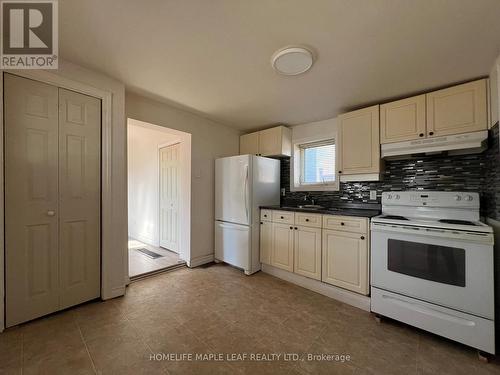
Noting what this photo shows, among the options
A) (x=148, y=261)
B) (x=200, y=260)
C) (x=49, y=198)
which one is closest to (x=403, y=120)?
(x=200, y=260)

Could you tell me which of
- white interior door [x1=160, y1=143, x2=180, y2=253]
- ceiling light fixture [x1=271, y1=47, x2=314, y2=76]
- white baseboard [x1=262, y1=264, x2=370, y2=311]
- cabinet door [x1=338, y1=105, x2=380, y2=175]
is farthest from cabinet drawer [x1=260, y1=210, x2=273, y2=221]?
ceiling light fixture [x1=271, y1=47, x2=314, y2=76]

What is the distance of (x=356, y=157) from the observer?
2539mm

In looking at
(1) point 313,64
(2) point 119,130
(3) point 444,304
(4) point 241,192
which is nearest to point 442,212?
(3) point 444,304

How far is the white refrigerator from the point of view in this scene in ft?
9.72

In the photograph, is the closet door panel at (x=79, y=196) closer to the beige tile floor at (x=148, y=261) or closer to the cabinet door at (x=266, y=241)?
the beige tile floor at (x=148, y=261)

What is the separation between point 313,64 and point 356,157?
1.24 meters

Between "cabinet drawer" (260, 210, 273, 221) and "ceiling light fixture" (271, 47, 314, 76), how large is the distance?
1726 millimetres

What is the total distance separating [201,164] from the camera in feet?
10.8

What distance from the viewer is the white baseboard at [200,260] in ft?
10.3

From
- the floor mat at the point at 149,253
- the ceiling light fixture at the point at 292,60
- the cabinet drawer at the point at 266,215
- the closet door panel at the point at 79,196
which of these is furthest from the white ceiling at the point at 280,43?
the floor mat at the point at 149,253

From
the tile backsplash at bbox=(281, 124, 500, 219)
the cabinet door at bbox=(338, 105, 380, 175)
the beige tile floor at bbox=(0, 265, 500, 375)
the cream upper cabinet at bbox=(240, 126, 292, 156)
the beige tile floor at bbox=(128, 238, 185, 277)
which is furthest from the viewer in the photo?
the cream upper cabinet at bbox=(240, 126, 292, 156)

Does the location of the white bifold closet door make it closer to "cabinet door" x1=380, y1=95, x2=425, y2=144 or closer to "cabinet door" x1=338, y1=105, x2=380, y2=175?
"cabinet door" x1=338, y1=105, x2=380, y2=175

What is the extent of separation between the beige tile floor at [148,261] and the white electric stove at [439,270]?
2710mm

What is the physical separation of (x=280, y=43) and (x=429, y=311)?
2.41 metres
